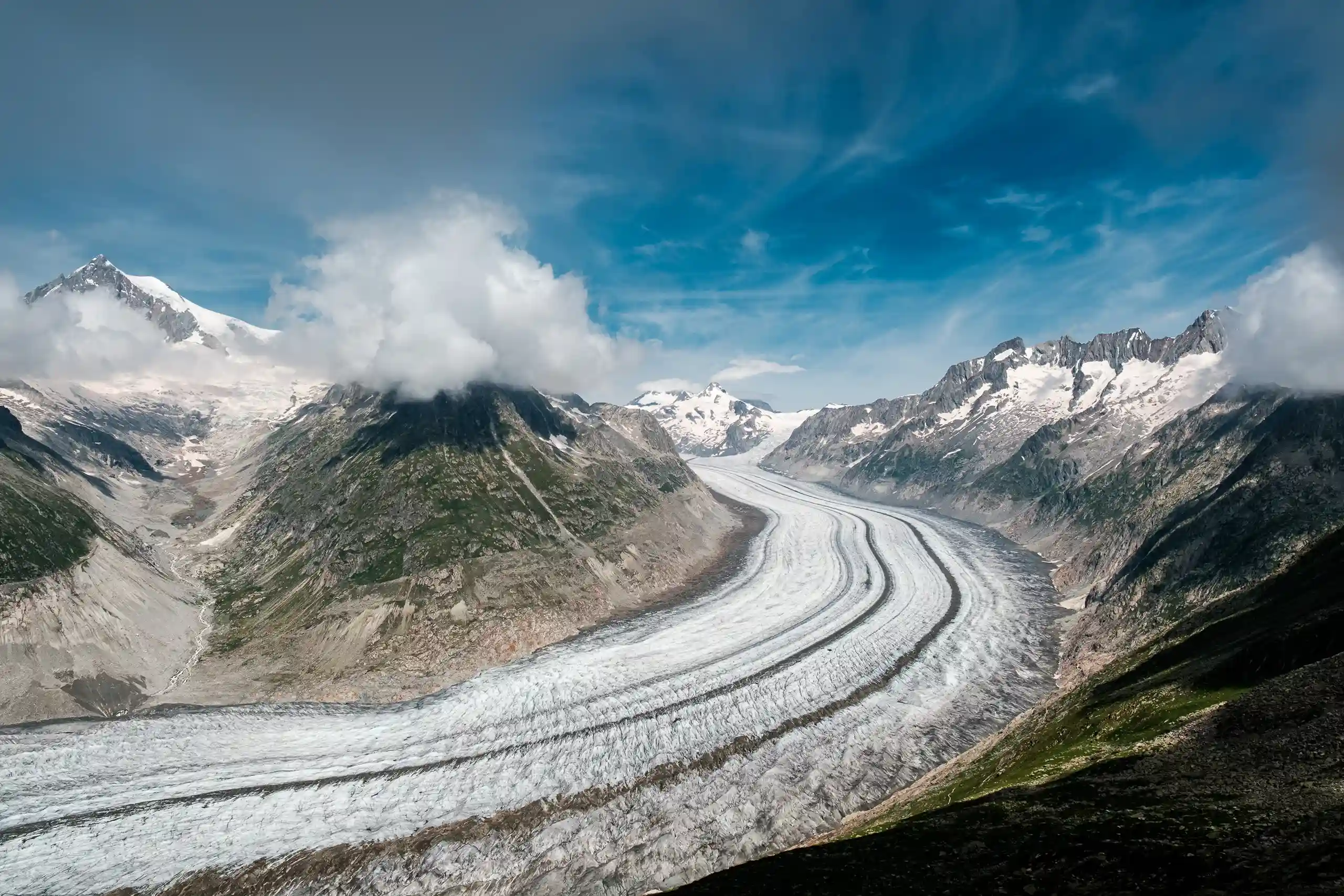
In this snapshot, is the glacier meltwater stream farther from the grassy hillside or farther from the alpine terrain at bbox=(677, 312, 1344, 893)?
the grassy hillside

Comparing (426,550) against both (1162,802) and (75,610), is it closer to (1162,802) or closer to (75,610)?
(75,610)

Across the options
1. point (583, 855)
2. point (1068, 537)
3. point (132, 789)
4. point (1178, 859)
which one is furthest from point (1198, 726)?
point (1068, 537)

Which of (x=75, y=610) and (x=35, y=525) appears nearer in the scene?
(x=75, y=610)

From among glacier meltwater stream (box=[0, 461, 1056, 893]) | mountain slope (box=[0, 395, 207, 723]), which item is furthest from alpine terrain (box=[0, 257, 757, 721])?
glacier meltwater stream (box=[0, 461, 1056, 893])

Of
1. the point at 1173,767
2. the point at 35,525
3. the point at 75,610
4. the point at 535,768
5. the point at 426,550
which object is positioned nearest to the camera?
the point at 1173,767

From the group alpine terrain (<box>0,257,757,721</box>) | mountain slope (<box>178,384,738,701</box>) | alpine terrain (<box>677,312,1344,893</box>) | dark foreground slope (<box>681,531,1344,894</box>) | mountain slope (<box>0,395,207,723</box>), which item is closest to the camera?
dark foreground slope (<box>681,531,1344,894</box>)

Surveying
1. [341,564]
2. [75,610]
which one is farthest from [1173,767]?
[75,610]

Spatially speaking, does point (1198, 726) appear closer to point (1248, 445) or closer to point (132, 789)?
point (132, 789)
